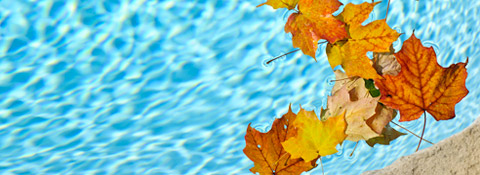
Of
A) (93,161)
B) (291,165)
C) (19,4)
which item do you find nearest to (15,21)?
(19,4)

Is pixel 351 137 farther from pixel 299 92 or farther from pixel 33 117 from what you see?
pixel 33 117

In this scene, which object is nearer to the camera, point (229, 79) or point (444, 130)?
point (229, 79)

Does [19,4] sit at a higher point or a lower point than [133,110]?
higher

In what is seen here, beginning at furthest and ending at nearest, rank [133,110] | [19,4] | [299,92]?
1. [299,92]
2. [133,110]
3. [19,4]

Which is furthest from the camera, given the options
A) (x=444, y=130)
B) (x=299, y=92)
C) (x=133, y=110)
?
(x=444, y=130)

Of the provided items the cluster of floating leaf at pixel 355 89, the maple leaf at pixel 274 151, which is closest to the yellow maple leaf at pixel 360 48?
the cluster of floating leaf at pixel 355 89

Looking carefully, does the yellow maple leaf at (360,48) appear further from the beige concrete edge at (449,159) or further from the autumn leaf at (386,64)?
the beige concrete edge at (449,159)

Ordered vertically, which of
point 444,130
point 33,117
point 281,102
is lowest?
point 444,130

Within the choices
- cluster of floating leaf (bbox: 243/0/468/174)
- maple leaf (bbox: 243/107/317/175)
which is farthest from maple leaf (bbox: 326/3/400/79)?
maple leaf (bbox: 243/107/317/175)
